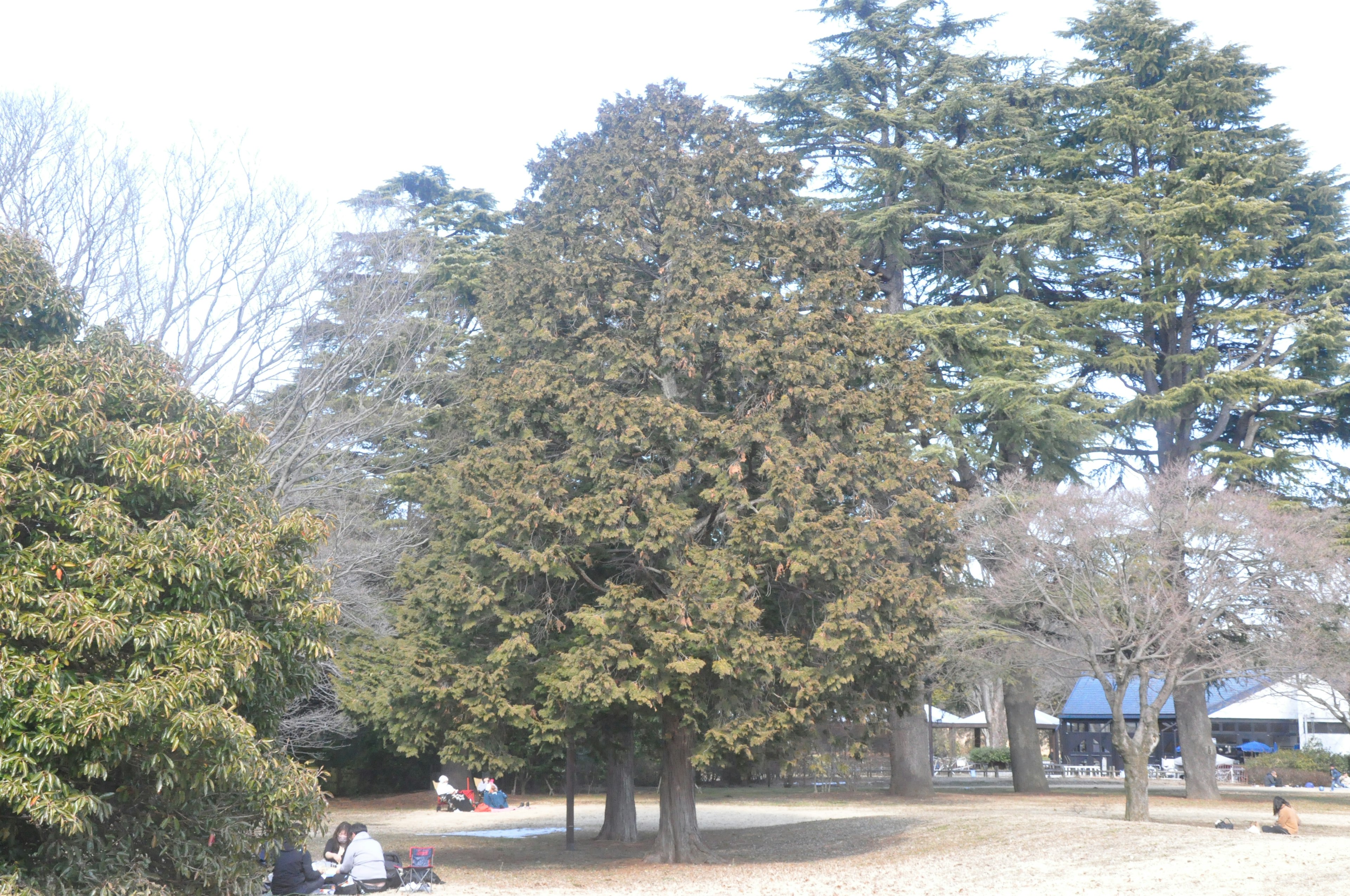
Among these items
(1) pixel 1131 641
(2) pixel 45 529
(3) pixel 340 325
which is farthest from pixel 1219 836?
(3) pixel 340 325

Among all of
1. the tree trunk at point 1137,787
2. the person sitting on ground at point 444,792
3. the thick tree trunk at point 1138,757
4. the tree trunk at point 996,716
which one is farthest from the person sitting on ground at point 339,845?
the tree trunk at point 996,716

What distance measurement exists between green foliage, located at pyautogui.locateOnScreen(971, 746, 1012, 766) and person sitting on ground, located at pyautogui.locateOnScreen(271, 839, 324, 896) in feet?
124

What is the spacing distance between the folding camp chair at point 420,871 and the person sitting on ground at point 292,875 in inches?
56.2

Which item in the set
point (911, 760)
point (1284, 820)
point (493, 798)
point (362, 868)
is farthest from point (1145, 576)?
point (493, 798)

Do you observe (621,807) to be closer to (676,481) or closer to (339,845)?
(339,845)

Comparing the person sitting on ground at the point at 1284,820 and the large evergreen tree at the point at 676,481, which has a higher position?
the large evergreen tree at the point at 676,481

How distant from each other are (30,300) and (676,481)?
8745 millimetres

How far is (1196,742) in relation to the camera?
90.7 ft

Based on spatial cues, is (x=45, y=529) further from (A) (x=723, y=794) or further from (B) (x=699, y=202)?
(A) (x=723, y=794)

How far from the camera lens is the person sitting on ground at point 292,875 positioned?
481 inches

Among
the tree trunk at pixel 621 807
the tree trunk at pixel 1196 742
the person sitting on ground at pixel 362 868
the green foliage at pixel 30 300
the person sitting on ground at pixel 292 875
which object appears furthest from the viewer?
the tree trunk at pixel 1196 742

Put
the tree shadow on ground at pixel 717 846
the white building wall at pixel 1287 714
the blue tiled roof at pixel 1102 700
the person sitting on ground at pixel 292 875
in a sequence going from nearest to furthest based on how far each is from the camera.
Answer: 1. the person sitting on ground at pixel 292 875
2. the tree shadow on ground at pixel 717 846
3. the blue tiled roof at pixel 1102 700
4. the white building wall at pixel 1287 714

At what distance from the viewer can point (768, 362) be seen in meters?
16.6

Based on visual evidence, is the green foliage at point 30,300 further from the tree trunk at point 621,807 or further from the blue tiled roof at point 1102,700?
the blue tiled roof at point 1102,700
